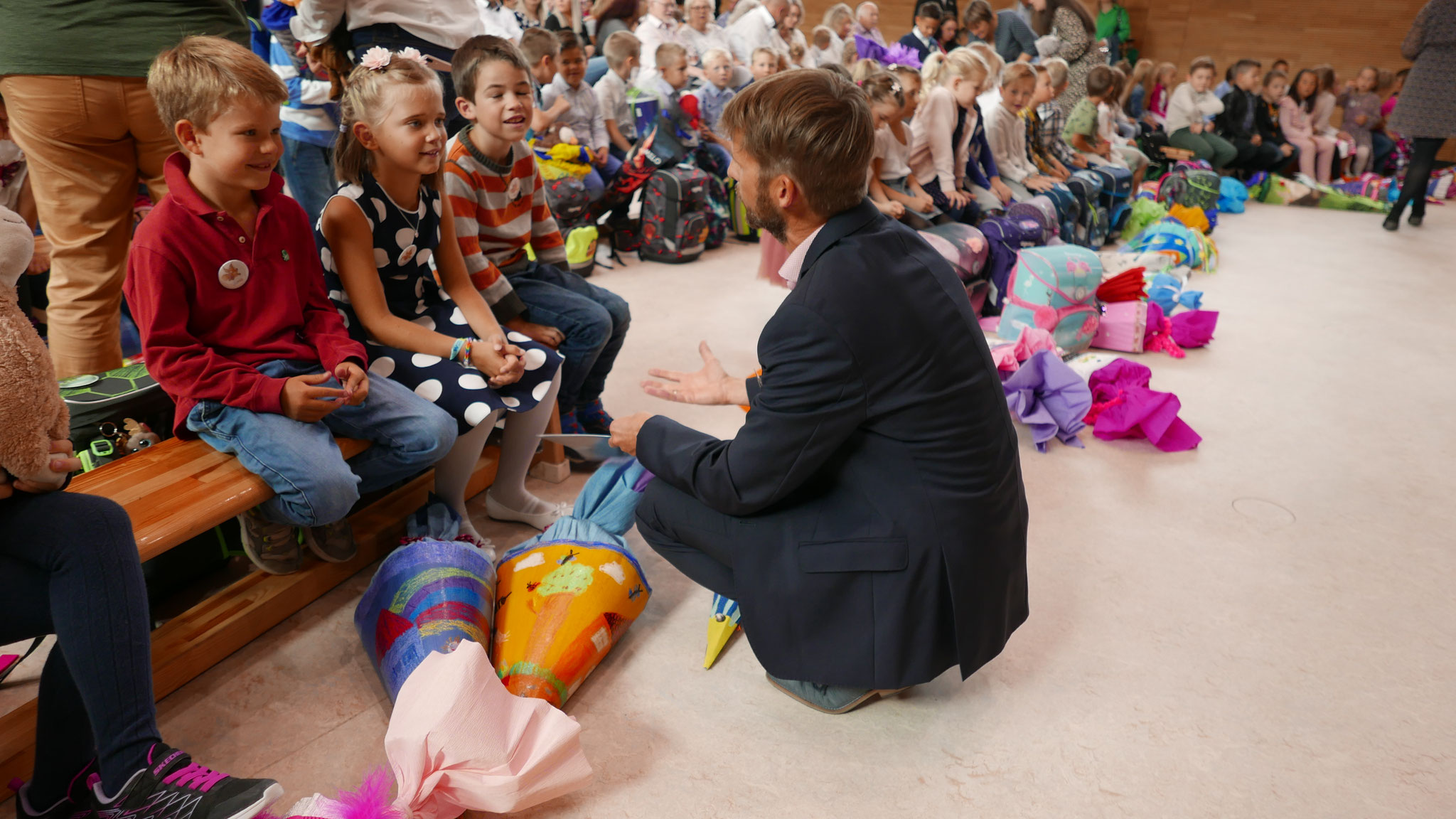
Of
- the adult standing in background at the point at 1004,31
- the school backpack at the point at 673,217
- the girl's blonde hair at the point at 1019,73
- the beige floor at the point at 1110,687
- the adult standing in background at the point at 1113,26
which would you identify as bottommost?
the beige floor at the point at 1110,687

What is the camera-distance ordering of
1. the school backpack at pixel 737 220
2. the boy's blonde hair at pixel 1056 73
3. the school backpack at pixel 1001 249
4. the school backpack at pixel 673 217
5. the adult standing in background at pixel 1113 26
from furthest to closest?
the adult standing in background at pixel 1113 26
the school backpack at pixel 737 220
the boy's blonde hair at pixel 1056 73
the school backpack at pixel 673 217
the school backpack at pixel 1001 249

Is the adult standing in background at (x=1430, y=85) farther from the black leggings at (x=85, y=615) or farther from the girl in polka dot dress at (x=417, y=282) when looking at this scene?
the black leggings at (x=85, y=615)

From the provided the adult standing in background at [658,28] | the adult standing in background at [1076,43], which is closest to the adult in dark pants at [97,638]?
the adult standing in background at [658,28]

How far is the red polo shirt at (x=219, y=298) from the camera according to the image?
5.28 feet

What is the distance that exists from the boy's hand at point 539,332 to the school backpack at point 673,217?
2.61m

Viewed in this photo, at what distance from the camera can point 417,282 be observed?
2.15 meters

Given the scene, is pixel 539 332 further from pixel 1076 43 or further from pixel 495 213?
pixel 1076 43

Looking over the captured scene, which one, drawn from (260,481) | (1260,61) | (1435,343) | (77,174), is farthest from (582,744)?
(1260,61)

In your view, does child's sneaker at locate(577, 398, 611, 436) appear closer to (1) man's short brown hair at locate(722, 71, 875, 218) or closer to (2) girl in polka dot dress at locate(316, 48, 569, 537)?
(2) girl in polka dot dress at locate(316, 48, 569, 537)

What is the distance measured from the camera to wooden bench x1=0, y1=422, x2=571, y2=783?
145 cm

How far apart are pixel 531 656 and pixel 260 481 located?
1.91 ft

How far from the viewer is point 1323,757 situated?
1625mm

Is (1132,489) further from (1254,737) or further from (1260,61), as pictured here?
(1260,61)

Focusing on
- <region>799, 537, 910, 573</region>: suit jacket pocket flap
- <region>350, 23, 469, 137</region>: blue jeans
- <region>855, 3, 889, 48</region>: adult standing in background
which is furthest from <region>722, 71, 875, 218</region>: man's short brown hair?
<region>855, 3, 889, 48</region>: adult standing in background
